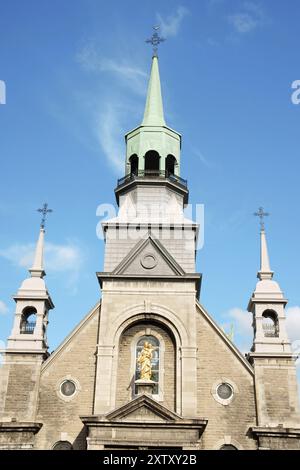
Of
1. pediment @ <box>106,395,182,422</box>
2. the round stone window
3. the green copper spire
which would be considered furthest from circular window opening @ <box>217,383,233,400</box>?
the green copper spire

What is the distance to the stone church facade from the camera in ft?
73.8

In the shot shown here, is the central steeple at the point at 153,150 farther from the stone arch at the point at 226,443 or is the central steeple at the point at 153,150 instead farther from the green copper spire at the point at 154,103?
the stone arch at the point at 226,443

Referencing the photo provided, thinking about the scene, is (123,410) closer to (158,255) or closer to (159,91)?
(158,255)

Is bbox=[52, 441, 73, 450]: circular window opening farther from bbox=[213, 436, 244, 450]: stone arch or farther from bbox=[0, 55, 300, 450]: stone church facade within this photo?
bbox=[213, 436, 244, 450]: stone arch

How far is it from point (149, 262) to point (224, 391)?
675 cm

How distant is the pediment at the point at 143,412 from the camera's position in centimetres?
2225

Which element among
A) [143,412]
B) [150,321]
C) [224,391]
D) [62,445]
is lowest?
[62,445]

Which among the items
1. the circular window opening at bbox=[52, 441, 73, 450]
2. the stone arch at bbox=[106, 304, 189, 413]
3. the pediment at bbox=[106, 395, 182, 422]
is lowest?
the circular window opening at bbox=[52, 441, 73, 450]

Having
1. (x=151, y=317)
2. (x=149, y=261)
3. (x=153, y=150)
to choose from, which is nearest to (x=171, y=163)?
(x=153, y=150)

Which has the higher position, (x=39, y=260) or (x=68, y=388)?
(x=39, y=260)

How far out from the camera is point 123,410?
73.4 ft

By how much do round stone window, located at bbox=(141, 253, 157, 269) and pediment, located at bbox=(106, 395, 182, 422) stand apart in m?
6.65

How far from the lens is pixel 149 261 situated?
89.6ft

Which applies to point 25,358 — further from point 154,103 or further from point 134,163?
point 154,103
